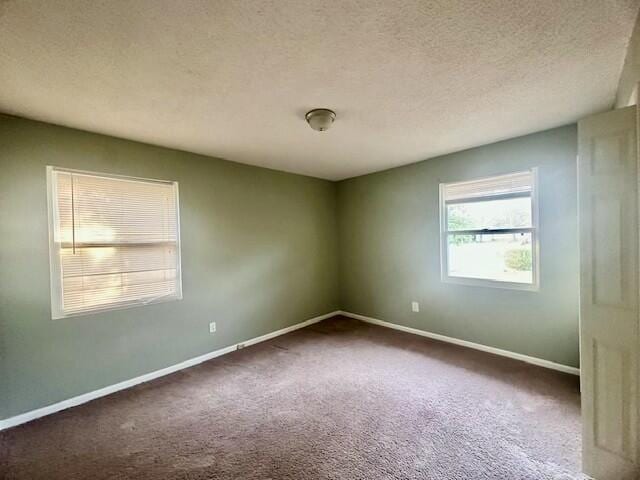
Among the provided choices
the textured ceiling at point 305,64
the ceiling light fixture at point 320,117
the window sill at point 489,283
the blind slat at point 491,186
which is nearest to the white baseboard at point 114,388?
the textured ceiling at point 305,64

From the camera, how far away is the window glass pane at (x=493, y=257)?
2.94m

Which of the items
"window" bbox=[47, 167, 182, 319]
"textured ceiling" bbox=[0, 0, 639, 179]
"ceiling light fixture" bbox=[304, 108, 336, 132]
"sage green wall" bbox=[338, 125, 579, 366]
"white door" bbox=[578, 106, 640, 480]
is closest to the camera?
"textured ceiling" bbox=[0, 0, 639, 179]

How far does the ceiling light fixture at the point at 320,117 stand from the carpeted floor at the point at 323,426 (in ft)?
7.55

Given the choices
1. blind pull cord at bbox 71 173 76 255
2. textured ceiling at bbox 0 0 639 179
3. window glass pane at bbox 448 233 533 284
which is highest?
textured ceiling at bbox 0 0 639 179

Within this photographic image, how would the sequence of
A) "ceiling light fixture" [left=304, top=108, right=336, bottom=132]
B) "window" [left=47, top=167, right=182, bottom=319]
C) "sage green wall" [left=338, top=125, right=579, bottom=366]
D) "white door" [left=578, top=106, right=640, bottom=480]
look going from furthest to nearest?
"sage green wall" [left=338, top=125, right=579, bottom=366], "window" [left=47, top=167, right=182, bottom=319], "ceiling light fixture" [left=304, top=108, right=336, bottom=132], "white door" [left=578, top=106, right=640, bottom=480]

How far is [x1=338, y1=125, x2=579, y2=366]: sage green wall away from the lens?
267cm

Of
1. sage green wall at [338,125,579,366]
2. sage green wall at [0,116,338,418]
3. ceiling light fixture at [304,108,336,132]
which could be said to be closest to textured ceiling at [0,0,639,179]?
ceiling light fixture at [304,108,336,132]

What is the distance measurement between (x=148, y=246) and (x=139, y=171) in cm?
77

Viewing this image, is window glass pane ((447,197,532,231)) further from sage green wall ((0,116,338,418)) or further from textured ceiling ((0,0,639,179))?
sage green wall ((0,116,338,418))

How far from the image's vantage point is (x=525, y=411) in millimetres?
2111

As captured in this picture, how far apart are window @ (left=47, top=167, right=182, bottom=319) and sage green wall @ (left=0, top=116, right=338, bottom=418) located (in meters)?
0.08

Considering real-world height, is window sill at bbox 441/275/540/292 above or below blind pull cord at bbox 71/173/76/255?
below

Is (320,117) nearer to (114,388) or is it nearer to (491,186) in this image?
(491,186)

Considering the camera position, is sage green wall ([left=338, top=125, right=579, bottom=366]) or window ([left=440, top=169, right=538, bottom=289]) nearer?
sage green wall ([left=338, top=125, right=579, bottom=366])
